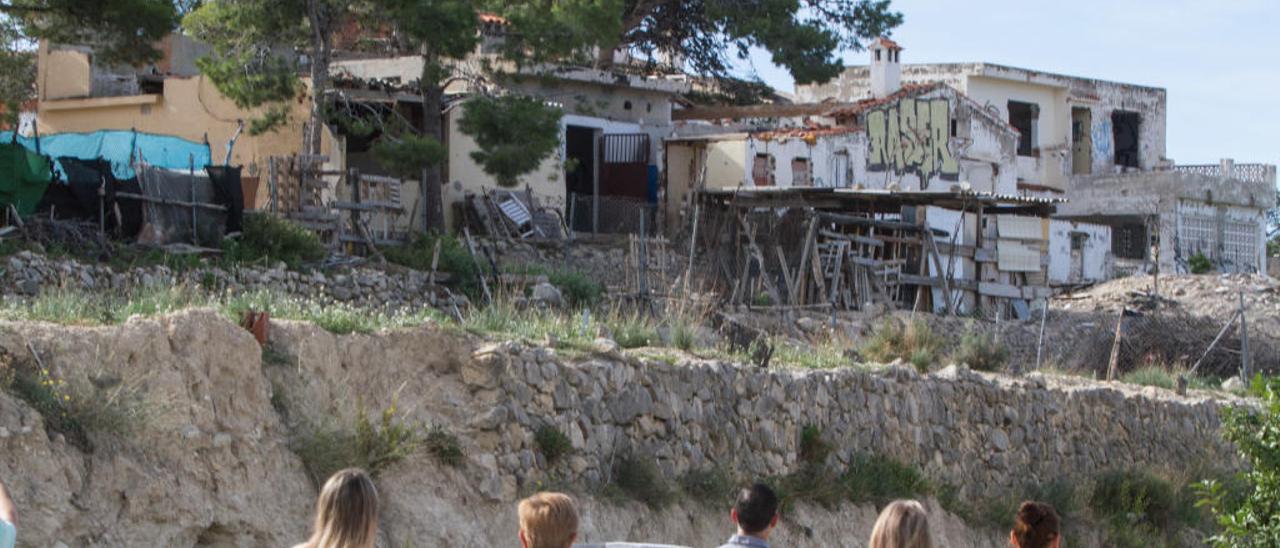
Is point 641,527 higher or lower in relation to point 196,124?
lower

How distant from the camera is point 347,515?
7.57 metres

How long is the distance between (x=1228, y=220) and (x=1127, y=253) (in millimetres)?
2918

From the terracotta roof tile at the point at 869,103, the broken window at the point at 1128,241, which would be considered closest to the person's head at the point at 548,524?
the terracotta roof tile at the point at 869,103

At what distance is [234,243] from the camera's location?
2555cm

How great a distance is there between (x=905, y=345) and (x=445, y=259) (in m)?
7.86

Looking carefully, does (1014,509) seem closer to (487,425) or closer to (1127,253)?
(487,425)

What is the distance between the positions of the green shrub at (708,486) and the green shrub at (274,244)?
10240mm

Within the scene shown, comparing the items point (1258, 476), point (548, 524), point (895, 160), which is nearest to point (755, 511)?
point (548, 524)

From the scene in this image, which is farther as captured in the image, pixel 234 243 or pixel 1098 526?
pixel 234 243

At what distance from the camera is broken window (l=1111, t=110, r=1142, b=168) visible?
5881 centimetres

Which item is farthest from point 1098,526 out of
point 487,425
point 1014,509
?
point 487,425

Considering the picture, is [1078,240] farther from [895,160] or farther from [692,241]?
[692,241]

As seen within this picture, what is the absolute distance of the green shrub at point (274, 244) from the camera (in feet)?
83.6

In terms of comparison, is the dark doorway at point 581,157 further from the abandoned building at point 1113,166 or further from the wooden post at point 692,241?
the abandoned building at point 1113,166
